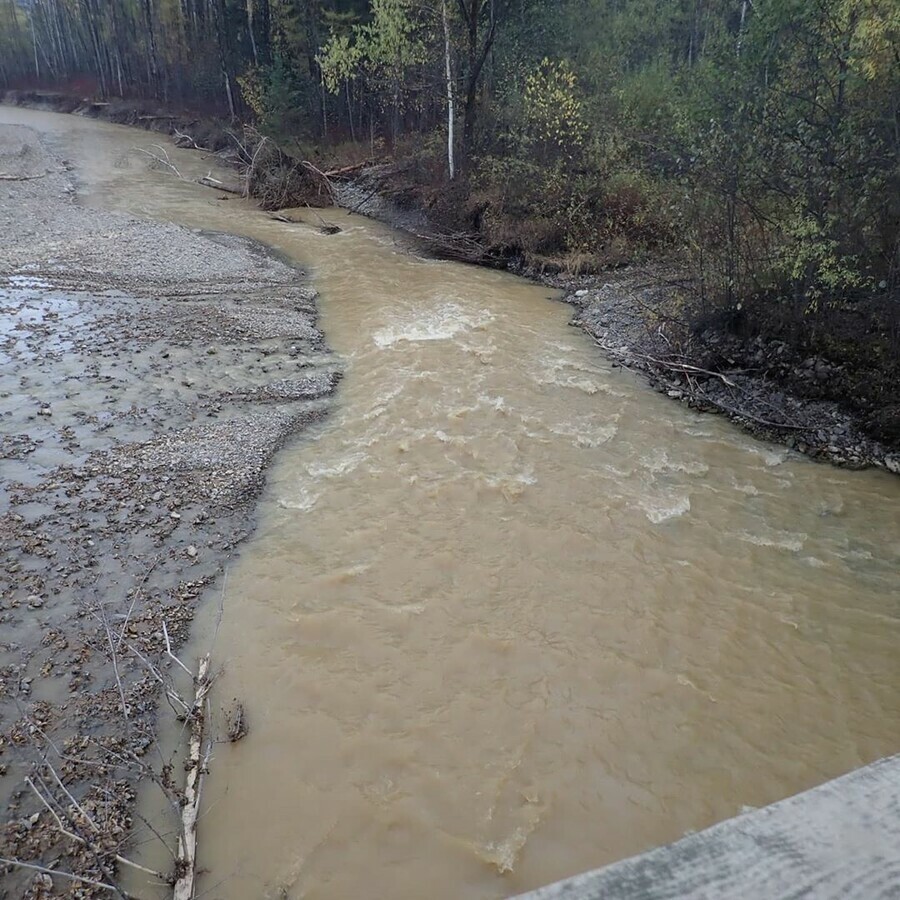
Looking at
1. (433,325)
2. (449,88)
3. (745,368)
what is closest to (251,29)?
(449,88)

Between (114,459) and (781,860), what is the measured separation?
8.62 m

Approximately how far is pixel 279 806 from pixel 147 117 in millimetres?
44415

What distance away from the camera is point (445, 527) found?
24.9ft

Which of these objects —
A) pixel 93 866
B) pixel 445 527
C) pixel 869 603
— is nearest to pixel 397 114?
pixel 445 527

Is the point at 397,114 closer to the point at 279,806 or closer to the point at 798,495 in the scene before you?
the point at 798,495

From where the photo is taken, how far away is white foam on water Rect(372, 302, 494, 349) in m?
12.4

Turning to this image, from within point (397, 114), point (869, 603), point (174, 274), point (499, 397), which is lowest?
point (869, 603)

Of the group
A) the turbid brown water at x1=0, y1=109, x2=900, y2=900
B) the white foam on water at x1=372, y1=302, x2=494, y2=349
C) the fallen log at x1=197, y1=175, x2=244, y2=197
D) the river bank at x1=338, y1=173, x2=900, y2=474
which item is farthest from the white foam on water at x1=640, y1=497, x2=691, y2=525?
the fallen log at x1=197, y1=175, x2=244, y2=197

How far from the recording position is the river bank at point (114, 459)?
509cm

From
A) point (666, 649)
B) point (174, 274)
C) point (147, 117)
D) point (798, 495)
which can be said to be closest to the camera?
point (666, 649)

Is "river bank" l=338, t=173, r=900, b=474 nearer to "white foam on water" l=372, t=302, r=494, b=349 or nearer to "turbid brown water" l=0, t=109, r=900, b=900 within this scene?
"turbid brown water" l=0, t=109, r=900, b=900

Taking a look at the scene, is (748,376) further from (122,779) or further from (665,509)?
(122,779)

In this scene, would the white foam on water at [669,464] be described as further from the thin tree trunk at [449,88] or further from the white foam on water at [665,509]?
the thin tree trunk at [449,88]

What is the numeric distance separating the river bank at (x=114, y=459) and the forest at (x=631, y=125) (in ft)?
22.4
